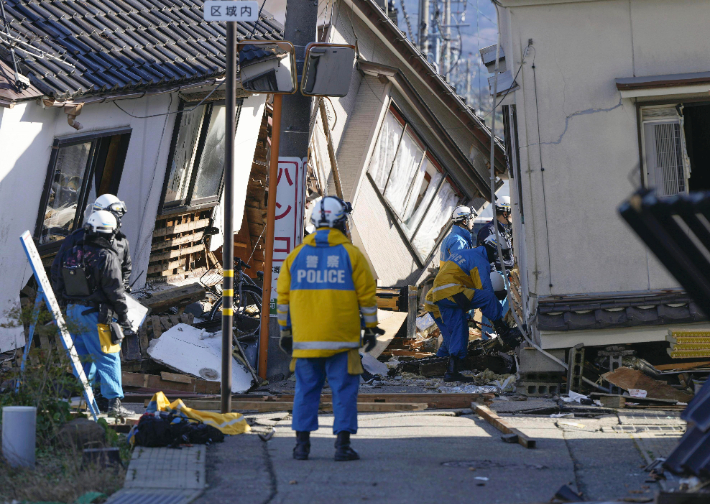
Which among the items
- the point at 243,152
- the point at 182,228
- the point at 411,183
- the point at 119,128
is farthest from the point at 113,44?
the point at 411,183

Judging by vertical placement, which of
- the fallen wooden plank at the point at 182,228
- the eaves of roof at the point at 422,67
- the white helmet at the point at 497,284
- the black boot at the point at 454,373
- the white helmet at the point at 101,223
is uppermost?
the eaves of roof at the point at 422,67

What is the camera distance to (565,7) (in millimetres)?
9070

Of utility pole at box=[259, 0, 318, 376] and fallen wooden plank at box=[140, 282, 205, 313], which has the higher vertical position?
utility pole at box=[259, 0, 318, 376]

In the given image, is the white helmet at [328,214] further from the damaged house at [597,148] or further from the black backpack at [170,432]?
the damaged house at [597,148]

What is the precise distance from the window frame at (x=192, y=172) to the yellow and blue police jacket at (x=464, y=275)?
445 centimetres

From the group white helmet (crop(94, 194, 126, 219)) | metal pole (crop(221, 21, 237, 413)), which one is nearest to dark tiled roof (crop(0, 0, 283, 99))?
white helmet (crop(94, 194, 126, 219))

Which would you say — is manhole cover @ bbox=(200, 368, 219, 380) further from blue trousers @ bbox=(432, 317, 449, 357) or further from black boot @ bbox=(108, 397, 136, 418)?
blue trousers @ bbox=(432, 317, 449, 357)

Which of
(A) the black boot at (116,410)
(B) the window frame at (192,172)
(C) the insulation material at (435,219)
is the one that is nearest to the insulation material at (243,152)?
(B) the window frame at (192,172)

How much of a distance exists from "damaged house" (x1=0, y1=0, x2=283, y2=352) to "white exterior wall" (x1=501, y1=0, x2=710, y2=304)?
4767 millimetres

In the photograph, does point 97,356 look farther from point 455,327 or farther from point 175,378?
point 455,327

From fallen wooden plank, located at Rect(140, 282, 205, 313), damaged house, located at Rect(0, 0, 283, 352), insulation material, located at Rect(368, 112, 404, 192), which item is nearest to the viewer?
damaged house, located at Rect(0, 0, 283, 352)

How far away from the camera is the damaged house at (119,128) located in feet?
31.8

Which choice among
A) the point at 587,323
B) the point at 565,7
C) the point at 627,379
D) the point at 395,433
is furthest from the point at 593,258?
the point at 395,433

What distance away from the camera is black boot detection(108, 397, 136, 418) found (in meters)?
7.76
